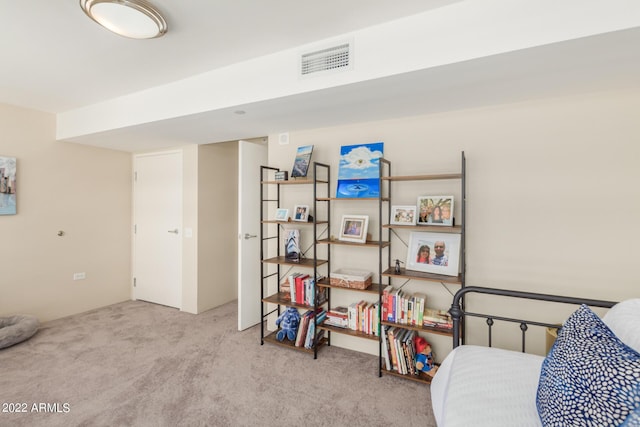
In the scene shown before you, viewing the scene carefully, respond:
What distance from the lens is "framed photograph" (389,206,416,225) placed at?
7.95ft

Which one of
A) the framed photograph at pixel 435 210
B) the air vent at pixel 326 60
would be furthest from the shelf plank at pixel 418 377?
the air vent at pixel 326 60

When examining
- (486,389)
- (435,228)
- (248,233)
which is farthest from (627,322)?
(248,233)

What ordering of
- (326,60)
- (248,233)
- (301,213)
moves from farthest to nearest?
(248,233) → (301,213) → (326,60)

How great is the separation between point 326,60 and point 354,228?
1.39 meters

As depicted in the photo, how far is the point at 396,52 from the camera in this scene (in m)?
1.70

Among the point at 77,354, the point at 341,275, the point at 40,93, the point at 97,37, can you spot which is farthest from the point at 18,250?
the point at 341,275

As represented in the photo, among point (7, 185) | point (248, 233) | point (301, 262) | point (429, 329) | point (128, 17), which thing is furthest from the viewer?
point (248, 233)

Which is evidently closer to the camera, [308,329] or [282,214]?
[308,329]

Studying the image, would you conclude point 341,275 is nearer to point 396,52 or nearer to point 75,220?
point 396,52

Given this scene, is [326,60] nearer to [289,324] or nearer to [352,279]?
[352,279]

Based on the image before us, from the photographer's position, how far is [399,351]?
2.36 metres

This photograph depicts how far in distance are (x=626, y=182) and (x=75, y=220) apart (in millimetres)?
5469

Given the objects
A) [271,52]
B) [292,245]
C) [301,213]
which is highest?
[271,52]

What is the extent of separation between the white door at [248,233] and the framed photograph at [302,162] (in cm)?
64
